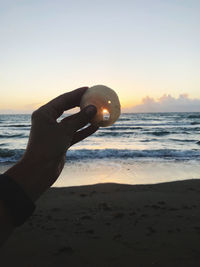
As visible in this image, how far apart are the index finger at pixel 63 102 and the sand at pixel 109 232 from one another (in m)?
2.47

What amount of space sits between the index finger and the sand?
2467 millimetres

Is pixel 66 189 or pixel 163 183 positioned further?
pixel 163 183

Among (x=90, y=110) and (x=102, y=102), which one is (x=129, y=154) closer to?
(x=102, y=102)

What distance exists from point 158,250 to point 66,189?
3996mm

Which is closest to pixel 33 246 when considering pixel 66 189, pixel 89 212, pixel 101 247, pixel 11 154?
pixel 101 247

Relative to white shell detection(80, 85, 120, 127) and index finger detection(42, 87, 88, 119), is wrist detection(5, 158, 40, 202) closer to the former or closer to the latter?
index finger detection(42, 87, 88, 119)

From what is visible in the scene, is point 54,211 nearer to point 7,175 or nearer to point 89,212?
point 89,212

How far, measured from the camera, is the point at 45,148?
1525 millimetres

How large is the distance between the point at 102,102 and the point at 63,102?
39cm

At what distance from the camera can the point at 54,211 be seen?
227 inches

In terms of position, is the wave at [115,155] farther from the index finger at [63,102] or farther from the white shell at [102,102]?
the index finger at [63,102]

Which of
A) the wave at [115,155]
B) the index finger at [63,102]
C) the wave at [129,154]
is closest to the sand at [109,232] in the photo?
the index finger at [63,102]

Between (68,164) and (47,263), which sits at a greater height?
(47,263)

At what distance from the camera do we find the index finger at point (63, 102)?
1.65m
